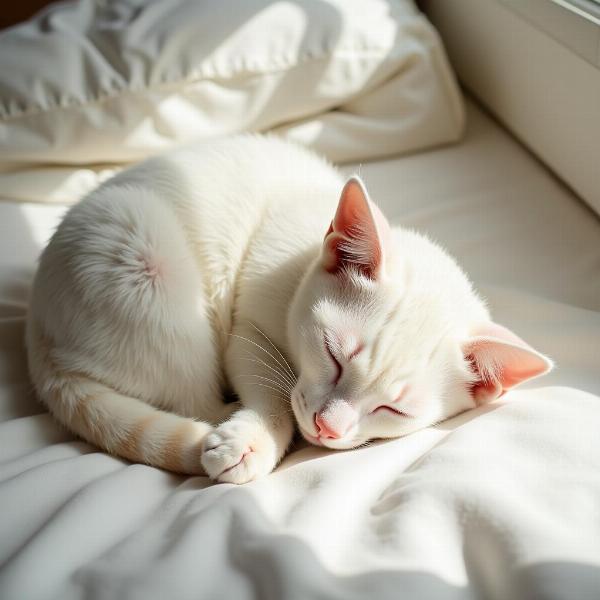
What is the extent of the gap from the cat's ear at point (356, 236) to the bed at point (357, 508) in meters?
0.29

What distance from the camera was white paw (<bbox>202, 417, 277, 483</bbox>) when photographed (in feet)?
3.45

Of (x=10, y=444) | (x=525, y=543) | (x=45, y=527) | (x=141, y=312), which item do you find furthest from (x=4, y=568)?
(x=525, y=543)

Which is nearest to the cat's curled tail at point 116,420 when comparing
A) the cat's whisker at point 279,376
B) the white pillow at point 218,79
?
the cat's whisker at point 279,376

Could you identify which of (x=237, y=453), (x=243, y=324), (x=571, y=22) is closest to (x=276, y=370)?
(x=243, y=324)

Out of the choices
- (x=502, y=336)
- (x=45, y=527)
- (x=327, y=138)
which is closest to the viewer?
(x=45, y=527)

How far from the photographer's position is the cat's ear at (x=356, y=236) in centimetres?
105

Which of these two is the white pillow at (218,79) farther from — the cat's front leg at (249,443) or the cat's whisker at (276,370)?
the cat's front leg at (249,443)

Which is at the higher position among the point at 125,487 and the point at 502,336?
the point at 502,336

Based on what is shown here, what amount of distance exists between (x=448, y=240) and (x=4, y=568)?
1.12 meters

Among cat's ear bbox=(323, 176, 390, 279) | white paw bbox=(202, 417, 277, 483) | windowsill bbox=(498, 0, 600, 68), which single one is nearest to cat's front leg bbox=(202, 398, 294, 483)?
white paw bbox=(202, 417, 277, 483)

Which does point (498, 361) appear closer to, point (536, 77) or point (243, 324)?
point (243, 324)

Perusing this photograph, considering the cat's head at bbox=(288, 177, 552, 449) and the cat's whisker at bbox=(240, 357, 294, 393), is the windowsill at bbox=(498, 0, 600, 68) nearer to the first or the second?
the cat's head at bbox=(288, 177, 552, 449)

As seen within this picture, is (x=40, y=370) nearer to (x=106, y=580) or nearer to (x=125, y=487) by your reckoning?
(x=125, y=487)

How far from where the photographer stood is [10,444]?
3.78 ft
